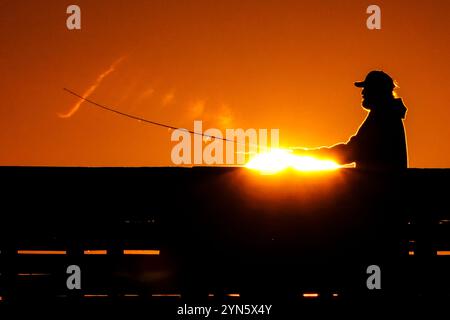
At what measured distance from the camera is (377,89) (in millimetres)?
4543

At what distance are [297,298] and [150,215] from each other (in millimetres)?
849

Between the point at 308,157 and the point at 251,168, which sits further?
the point at 308,157

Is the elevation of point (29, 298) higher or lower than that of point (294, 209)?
lower

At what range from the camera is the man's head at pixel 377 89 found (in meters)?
4.47

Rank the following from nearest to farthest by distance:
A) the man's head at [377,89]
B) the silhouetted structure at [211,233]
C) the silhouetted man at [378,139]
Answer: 1. the silhouetted structure at [211,233]
2. the silhouetted man at [378,139]
3. the man's head at [377,89]

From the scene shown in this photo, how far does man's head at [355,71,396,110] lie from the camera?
176 inches

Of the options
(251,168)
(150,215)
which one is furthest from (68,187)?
(251,168)

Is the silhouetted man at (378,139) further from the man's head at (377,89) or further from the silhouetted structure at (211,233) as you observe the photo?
the silhouetted structure at (211,233)

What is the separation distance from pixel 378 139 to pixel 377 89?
43cm

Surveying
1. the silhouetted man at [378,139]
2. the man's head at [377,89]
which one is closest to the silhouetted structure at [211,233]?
the silhouetted man at [378,139]

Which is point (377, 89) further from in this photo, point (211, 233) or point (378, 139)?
point (211, 233)

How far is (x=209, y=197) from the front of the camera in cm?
348

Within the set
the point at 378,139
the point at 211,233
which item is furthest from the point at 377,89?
the point at 211,233
